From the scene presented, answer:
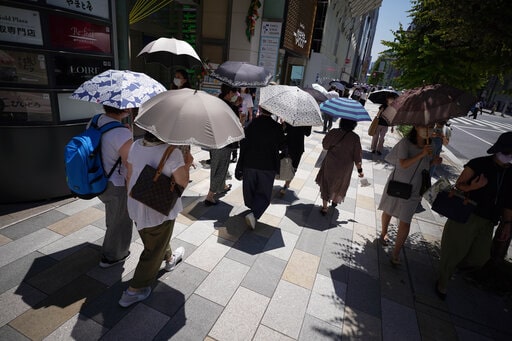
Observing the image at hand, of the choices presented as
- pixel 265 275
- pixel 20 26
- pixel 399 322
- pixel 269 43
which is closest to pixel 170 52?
pixel 20 26

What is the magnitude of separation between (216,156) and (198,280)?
7.32 ft

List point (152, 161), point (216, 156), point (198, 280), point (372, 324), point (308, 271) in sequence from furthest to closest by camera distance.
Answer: point (216, 156), point (308, 271), point (198, 280), point (372, 324), point (152, 161)

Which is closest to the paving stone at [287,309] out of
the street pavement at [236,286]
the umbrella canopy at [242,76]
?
the street pavement at [236,286]

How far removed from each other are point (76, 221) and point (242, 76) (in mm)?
3587

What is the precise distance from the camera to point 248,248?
13.1 feet

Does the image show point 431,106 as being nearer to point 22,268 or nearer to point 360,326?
point 360,326

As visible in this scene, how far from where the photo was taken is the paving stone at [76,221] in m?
3.89

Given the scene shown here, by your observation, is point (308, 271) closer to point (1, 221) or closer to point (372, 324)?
point (372, 324)

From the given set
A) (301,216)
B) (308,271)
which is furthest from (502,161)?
(301,216)

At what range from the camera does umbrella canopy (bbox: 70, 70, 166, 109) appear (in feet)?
8.77

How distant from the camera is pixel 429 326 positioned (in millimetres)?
3023

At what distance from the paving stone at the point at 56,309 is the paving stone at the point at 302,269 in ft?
7.04

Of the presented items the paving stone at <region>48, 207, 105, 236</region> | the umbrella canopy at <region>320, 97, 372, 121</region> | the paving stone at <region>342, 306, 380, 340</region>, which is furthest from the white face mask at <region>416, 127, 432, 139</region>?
the paving stone at <region>48, 207, 105, 236</region>

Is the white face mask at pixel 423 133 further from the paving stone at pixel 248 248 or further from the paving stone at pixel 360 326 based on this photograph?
the paving stone at pixel 248 248
